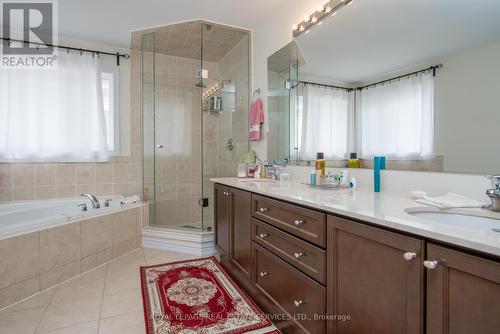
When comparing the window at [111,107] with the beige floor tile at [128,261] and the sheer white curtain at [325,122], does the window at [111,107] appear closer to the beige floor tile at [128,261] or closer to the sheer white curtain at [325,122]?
the beige floor tile at [128,261]

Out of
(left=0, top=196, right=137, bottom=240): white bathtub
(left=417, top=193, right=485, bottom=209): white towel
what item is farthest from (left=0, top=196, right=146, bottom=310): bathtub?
(left=417, top=193, right=485, bottom=209): white towel

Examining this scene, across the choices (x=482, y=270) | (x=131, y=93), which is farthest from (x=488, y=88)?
(x=131, y=93)

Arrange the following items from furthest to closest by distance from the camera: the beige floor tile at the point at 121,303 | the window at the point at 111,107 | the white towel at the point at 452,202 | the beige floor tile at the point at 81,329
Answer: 1. the window at the point at 111,107
2. the beige floor tile at the point at 121,303
3. the beige floor tile at the point at 81,329
4. the white towel at the point at 452,202

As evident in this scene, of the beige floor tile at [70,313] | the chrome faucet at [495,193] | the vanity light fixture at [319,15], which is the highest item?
the vanity light fixture at [319,15]

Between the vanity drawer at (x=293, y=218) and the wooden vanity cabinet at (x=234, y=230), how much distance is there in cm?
20

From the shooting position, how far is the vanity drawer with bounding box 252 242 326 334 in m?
1.15

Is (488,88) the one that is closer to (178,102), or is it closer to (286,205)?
(286,205)

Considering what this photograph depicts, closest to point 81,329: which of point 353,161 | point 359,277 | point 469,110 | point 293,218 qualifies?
point 293,218

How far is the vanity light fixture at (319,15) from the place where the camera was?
1851 millimetres

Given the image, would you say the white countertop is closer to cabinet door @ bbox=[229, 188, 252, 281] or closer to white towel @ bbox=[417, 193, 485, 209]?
white towel @ bbox=[417, 193, 485, 209]

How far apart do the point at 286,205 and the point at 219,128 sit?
7.14 ft

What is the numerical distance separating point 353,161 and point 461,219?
0.79 m

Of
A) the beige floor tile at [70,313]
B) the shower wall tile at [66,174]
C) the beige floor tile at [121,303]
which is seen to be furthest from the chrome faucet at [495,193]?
the shower wall tile at [66,174]

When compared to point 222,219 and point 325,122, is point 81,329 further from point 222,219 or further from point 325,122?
point 325,122
